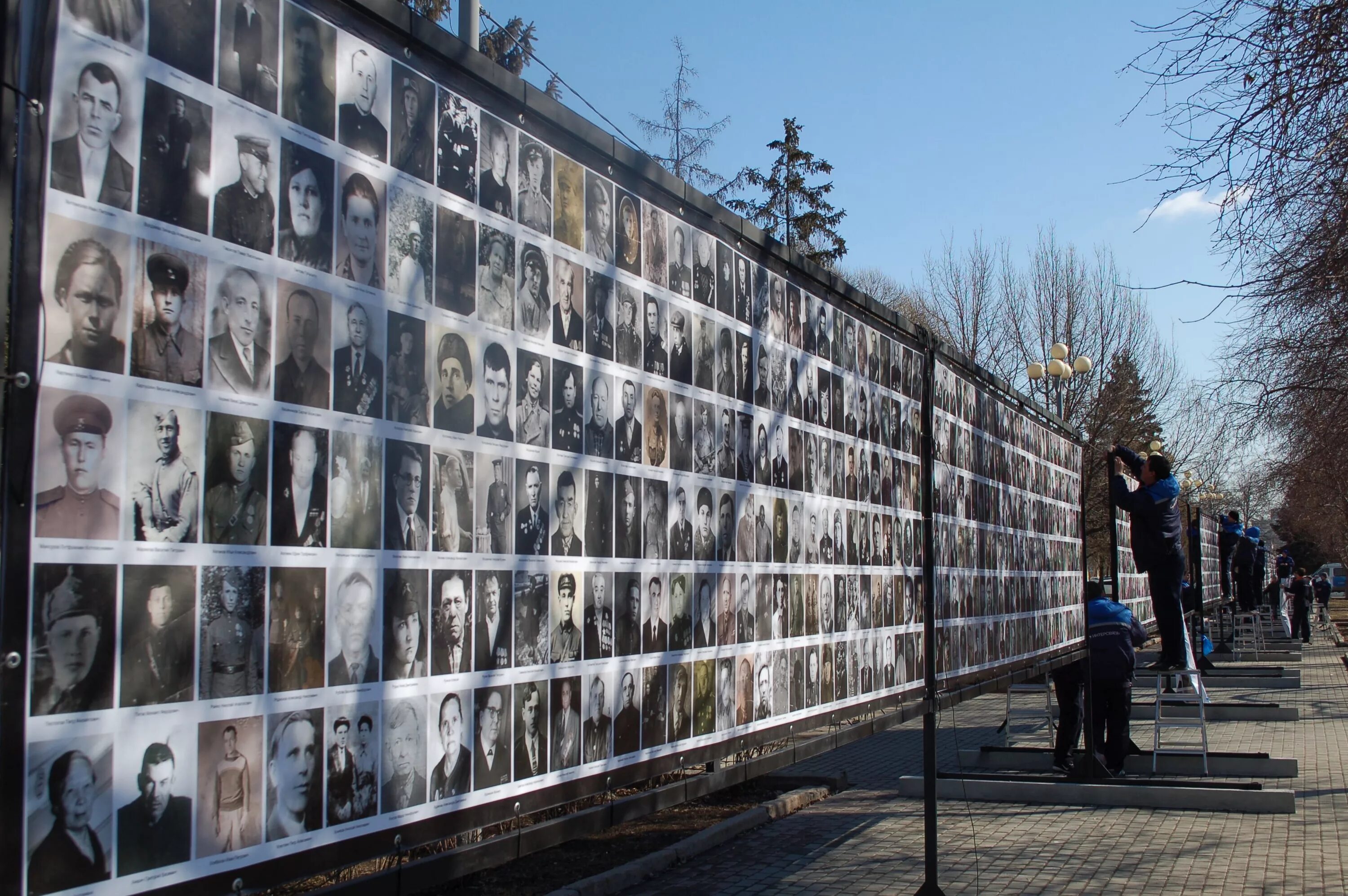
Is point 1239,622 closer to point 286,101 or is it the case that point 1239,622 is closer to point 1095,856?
point 1095,856

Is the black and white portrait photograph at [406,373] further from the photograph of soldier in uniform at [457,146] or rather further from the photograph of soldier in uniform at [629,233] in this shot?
the photograph of soldier in uniform at [629,233]

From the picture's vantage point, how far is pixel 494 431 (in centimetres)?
321

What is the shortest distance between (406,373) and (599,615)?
1160 mm

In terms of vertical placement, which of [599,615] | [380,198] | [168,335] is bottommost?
[599,615]

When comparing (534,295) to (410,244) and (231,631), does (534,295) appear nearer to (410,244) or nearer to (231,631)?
(410,244)

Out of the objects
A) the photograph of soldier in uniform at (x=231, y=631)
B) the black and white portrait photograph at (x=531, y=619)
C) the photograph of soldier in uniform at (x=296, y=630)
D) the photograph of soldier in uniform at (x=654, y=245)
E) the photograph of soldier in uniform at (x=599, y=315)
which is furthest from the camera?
the photograph of soldier in uniform at (x=654, y=245)

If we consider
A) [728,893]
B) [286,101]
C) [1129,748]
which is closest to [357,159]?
[286,101]

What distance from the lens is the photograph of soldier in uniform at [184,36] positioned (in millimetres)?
2297

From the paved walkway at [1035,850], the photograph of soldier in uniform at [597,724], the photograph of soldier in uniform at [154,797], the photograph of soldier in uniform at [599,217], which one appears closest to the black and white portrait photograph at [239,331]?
the photograph of soldier in uniform at [154,797]

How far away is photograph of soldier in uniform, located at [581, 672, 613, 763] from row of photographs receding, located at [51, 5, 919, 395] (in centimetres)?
103

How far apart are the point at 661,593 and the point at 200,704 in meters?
1.97

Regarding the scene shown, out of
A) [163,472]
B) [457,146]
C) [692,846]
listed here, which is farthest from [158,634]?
[692,846]

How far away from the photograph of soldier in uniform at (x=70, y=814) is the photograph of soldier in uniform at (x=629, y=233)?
89.2 inches

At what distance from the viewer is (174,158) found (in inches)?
91.5
